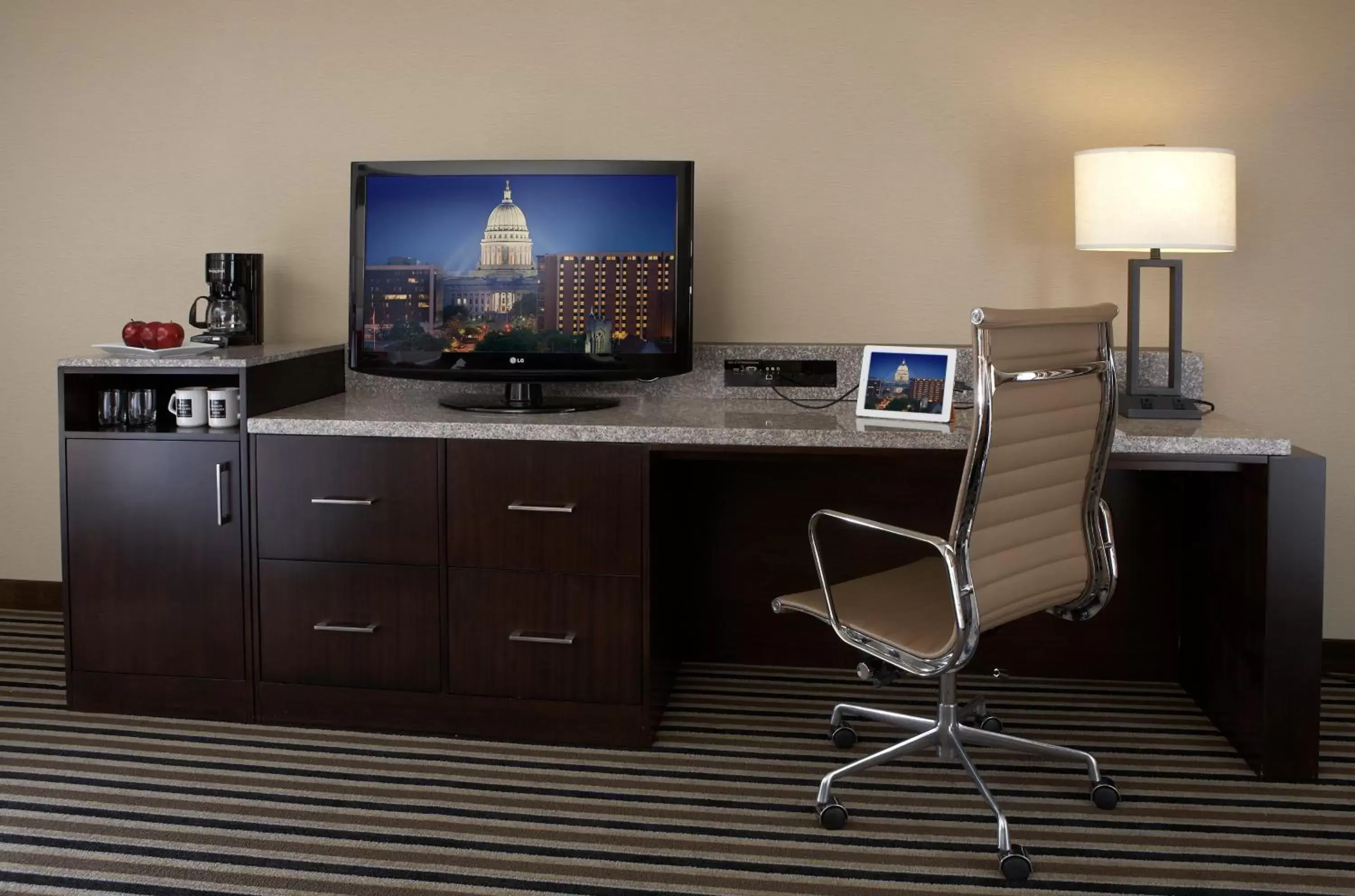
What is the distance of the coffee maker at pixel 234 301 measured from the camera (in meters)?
3.32

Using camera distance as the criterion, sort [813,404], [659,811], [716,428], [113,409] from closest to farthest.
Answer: [659,811], [716,428], [113,409], [813,404]

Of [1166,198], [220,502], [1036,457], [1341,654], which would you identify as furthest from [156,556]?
[1341,654]

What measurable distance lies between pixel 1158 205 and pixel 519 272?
1.57 metres

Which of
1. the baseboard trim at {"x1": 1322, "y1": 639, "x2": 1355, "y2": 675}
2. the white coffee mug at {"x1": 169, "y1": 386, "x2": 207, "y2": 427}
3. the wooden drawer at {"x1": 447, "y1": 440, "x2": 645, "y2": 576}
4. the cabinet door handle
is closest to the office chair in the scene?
the wooden drawer at {"x1": 447, "y1": 440, "x2": 645, "y2": 576}

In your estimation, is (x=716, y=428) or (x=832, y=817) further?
(x=716, y=428)

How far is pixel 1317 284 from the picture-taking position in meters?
3.23

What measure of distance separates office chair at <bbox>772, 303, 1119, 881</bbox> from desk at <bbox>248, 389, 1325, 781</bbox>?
0.97ft

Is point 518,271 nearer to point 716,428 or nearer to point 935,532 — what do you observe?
point 716,428

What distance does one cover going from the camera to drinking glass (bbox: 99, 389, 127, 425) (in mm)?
3092

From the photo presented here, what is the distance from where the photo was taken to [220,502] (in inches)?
116

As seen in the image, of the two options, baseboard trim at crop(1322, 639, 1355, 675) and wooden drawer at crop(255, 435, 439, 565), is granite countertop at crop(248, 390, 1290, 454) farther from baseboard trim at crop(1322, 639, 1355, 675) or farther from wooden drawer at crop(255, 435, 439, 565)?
baseboard trim at crop(1322, 639, 1355, 675)

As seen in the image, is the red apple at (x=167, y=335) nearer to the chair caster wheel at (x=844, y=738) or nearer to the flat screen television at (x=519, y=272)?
the flat screen television at (x=519, y=272)

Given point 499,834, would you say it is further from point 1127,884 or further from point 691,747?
point 1127,884


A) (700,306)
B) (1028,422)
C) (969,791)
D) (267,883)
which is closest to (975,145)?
(700,306)
